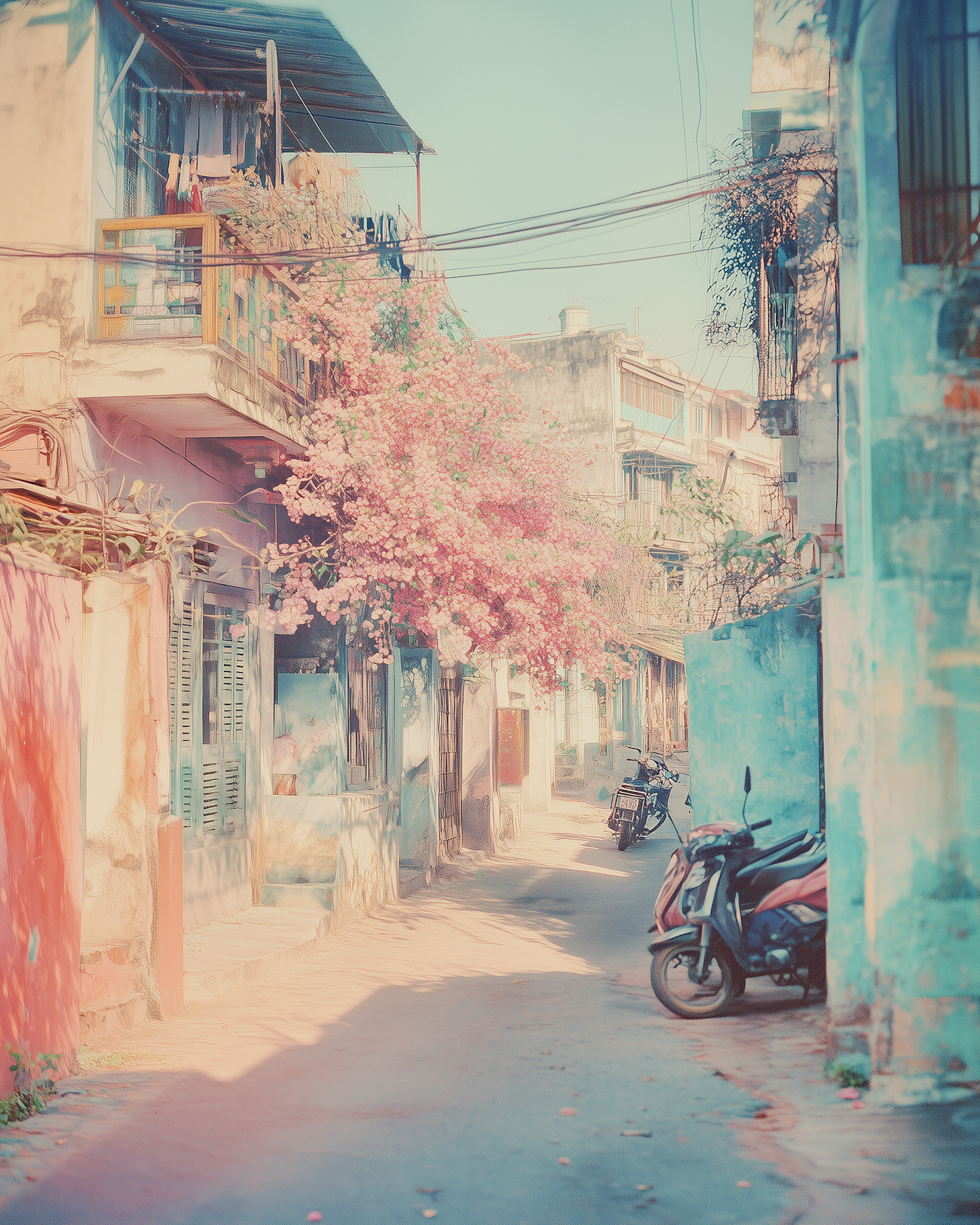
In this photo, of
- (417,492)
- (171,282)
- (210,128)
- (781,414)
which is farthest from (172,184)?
(781,414)

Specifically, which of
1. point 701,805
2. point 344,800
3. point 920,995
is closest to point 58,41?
point 344,800

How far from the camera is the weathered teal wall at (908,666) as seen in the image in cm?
536

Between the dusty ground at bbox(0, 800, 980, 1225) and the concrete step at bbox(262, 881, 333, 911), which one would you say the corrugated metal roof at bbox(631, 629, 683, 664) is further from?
the dusty ground at bbox(0, 800, 980, 1225)

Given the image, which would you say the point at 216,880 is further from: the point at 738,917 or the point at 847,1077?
the point at 847,1077

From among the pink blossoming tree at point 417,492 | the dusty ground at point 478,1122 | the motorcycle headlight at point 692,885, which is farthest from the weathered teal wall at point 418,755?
the motorcycle headlight at point 692,885

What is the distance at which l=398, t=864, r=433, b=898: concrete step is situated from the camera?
14.9m

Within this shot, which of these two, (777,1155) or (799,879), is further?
(799,879)

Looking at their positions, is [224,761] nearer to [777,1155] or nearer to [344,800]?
[344,800]

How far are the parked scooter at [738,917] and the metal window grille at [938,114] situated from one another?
382 cm

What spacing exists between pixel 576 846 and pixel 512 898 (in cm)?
594

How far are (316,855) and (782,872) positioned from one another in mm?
6220

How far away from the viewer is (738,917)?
743 cm

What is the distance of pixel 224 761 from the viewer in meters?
11.5

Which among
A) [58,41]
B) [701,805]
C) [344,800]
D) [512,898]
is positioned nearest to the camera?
[58,41]
